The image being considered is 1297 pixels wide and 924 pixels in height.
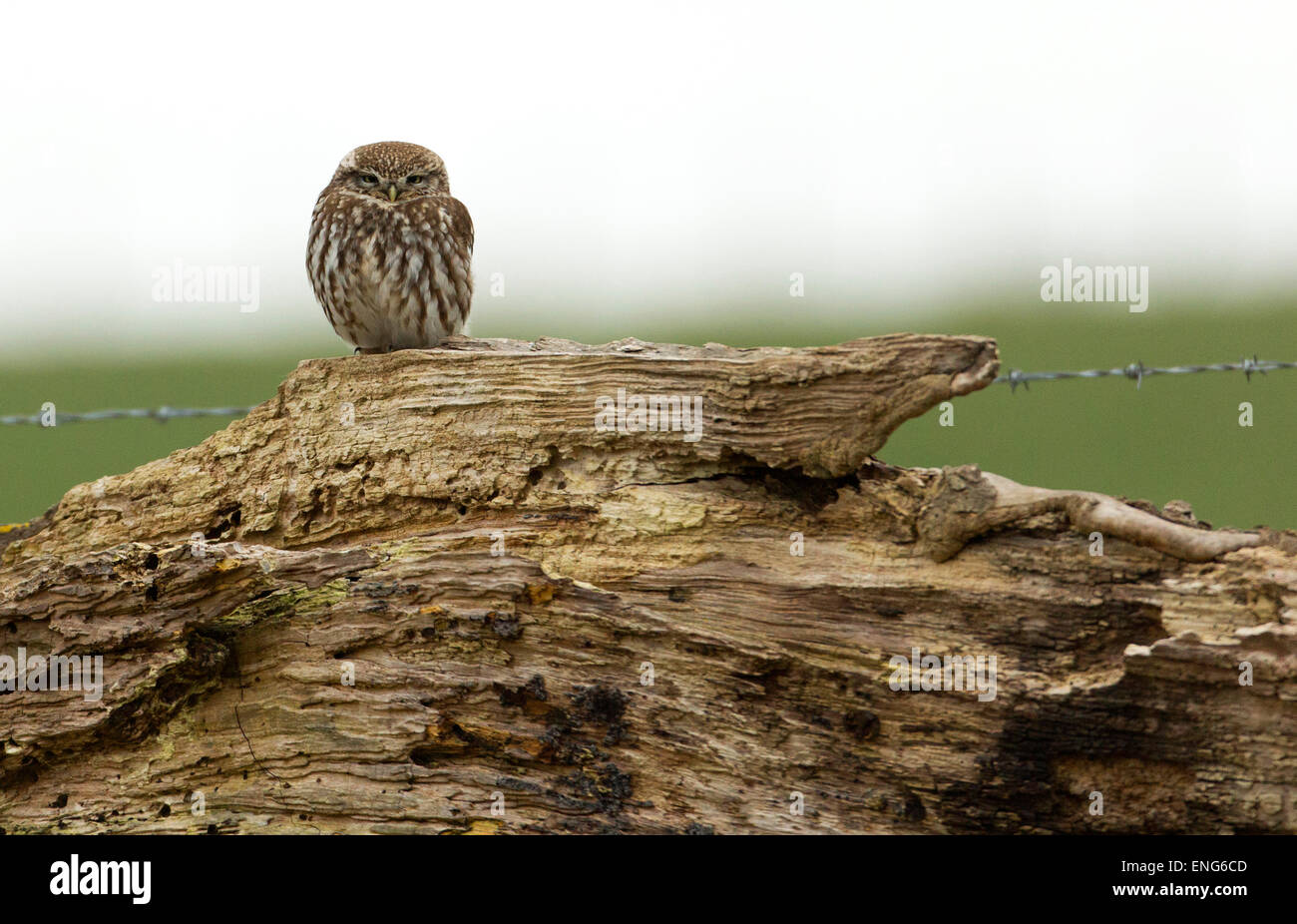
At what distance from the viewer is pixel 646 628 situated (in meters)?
5.54

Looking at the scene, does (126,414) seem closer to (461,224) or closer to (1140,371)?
(461,224)

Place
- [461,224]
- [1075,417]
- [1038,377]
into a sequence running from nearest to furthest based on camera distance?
[1038,377] < [461,224] < [1075,417]

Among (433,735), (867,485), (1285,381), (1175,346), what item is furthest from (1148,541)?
(1175,346)

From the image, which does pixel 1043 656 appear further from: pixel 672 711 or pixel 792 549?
pixel 672 711

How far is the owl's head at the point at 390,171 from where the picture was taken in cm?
728

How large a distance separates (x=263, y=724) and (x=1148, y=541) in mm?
4445

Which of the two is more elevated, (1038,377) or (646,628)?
(1038,377)

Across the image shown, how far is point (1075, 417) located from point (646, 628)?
14186 mm

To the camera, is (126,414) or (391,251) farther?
(391,251)

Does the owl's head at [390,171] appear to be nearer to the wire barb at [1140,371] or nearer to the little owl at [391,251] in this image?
the little owl at [391,251]

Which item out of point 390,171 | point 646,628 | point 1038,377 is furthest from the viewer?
point 390,171

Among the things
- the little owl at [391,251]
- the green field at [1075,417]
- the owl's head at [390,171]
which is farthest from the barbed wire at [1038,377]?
the green field at [1075,417]

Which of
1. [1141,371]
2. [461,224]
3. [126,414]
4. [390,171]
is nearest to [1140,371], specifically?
[1141,371]

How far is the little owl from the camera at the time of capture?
7051 mm
